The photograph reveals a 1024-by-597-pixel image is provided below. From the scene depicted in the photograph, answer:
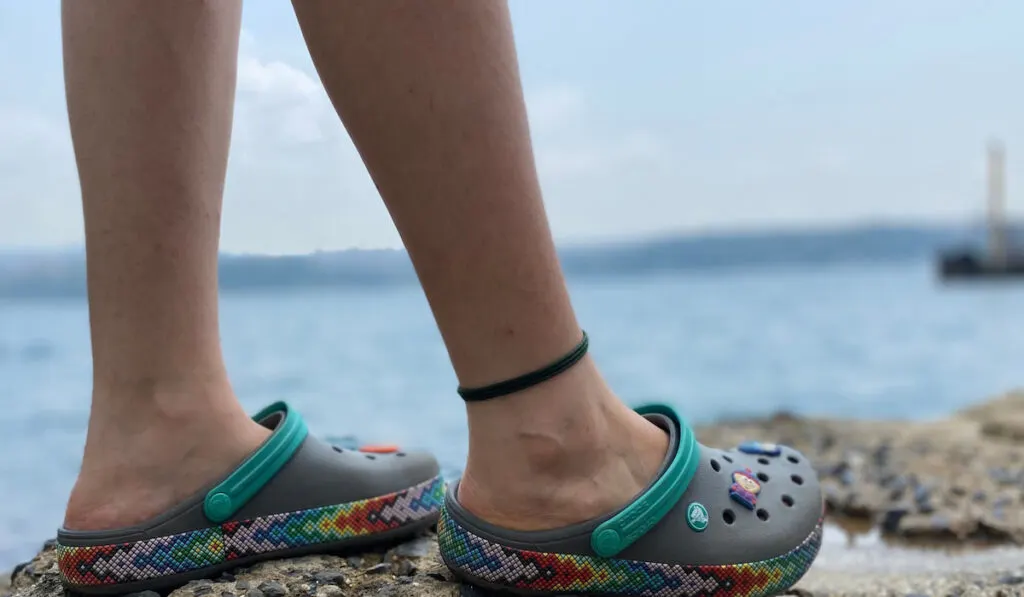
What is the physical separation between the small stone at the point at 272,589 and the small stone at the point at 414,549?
0.15 meters

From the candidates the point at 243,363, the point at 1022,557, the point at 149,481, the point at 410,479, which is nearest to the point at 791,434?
the point at 1022,557

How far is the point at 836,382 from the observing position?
16.0ft

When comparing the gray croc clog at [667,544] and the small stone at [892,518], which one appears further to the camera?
the small stone at [892,518]

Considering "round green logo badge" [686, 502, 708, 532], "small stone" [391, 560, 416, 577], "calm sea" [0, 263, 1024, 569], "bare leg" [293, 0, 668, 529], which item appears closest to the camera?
"bare leg" [293, 0, 668, 529]

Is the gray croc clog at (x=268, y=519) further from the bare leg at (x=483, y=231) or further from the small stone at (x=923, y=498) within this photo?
the small stone at (x=923, y=498)

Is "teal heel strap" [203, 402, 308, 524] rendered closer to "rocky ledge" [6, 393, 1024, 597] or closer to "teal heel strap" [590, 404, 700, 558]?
"rocky ledge" [6, 393, 1024, 597]

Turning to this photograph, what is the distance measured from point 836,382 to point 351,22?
4.72 meters

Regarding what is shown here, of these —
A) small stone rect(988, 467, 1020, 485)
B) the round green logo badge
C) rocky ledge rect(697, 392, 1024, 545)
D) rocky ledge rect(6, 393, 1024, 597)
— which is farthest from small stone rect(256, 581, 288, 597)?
small stone rect(988, 467, 1020, 485)

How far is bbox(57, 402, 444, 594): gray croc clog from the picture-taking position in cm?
73

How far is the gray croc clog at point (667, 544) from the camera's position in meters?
0.69

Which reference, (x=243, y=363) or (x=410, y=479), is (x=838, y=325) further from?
(x=410, y=479)

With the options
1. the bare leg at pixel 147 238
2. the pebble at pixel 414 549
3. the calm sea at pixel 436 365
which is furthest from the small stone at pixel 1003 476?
the bare leg at pixel 147 238

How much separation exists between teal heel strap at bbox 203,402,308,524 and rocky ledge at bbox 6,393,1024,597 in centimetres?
7

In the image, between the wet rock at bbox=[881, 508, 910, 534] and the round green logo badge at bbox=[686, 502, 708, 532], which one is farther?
the wet rock at bbox=[881, 508, 910, 534]
